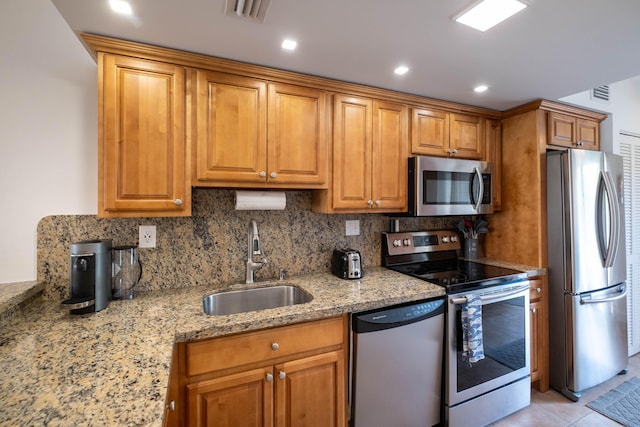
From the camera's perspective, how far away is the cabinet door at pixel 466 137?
96.7 inches

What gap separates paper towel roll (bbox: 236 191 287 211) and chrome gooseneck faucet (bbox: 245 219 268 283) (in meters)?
0.15

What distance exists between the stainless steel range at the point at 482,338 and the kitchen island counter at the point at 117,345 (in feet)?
0.91

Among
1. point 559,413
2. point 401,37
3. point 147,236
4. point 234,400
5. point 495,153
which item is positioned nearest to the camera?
point 234,400

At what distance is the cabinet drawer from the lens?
4.31 ft

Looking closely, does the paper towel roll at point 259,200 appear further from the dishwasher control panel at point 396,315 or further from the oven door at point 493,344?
the oven door at point 493,344

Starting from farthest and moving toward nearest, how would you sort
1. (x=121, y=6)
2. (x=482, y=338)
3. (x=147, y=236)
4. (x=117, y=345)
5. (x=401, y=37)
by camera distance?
(x=482, y=338) < (x=147, y=236) < (x=401, y=37) < (x=121, y=6) < (x=117, y=345)

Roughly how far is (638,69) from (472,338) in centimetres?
196

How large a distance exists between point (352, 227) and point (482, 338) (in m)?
1.14

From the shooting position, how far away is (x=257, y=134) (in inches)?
70.2

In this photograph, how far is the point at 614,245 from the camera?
2400 millimetres

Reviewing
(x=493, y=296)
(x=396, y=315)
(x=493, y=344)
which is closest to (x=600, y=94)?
(x=493, y=296)

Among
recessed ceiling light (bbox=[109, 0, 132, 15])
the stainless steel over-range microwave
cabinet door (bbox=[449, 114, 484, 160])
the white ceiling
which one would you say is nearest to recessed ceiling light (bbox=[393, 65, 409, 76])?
the white ceiling

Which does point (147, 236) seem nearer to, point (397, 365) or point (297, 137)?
point (297, 137)

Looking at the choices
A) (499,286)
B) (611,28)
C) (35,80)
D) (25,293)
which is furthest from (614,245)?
(35,80)
